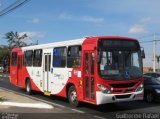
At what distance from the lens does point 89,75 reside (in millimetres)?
15117

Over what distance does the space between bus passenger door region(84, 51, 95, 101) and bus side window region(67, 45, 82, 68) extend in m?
0.64

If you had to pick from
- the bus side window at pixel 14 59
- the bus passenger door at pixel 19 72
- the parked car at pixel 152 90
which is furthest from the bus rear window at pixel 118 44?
the bus side window at pixel 14 59

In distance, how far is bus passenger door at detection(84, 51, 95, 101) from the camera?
14.9 metres

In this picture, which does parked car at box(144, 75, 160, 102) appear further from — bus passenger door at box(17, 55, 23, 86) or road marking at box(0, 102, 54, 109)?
bus passenger door at box(17, 55, 23, 86)

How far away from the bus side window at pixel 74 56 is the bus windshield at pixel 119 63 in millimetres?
1627

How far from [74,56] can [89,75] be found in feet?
5.70

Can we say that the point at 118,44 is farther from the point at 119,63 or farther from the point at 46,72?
the point at 46,72

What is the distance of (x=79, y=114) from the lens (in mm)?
14109

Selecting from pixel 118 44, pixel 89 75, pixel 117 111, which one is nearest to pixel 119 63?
pixel 118 44

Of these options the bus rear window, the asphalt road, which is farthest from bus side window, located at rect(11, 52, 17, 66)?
the bus rear window

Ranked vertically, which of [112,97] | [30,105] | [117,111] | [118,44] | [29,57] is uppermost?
[118,44]

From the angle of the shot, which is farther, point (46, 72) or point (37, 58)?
point (37, 58)

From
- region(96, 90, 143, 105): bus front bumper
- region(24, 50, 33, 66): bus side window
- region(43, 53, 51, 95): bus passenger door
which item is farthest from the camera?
region(24, 50, 33, 66): bus side window

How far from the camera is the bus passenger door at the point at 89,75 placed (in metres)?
14.9
